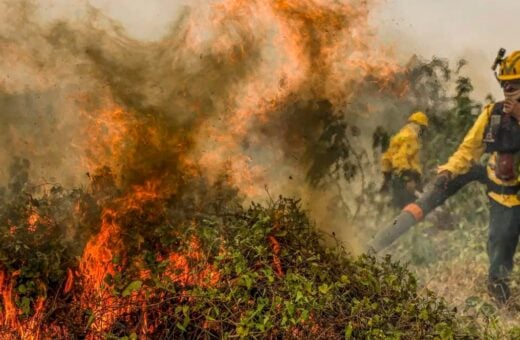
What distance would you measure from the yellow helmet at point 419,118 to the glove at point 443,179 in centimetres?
69

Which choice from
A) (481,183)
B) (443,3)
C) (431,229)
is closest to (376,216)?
(431,229)

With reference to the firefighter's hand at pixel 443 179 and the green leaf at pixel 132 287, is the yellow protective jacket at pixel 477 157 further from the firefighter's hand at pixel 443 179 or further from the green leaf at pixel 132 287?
the green leaf at pixel 132 287

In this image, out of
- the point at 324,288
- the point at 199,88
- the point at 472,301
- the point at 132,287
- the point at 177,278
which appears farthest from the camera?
the point at 472,301

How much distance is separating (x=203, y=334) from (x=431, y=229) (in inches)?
162

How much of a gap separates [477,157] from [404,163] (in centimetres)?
91

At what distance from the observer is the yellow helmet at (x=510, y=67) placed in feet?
25.9

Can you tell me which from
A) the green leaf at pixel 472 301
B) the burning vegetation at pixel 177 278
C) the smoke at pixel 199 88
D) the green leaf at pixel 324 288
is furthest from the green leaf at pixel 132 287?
the green leaf at pixel 472 301

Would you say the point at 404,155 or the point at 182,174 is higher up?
the point at 404,155

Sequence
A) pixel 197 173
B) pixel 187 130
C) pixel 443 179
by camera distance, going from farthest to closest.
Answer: pixel 443 179 → pixel 187 130 → pixel 197 173

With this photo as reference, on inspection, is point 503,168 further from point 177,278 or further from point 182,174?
point 177,278

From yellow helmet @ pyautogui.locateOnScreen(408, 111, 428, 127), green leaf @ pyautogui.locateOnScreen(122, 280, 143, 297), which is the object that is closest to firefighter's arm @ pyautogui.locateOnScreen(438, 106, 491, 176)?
yellow helmet @ pyautogui.locateOnScreen(408, 111, 428, 127)

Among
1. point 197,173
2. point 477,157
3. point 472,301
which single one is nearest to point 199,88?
point 197,173

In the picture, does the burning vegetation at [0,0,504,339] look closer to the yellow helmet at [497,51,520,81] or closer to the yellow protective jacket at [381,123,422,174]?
the yellow protective jacket at [381,123,422,174]

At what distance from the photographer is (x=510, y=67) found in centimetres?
794
